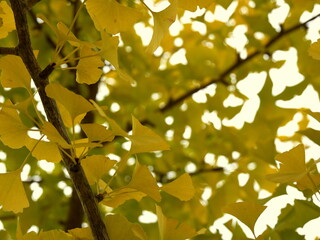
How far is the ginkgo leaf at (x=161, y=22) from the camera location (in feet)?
1.11

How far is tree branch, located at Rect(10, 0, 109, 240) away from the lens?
1.07 ft

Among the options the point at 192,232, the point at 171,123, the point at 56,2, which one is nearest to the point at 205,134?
the point at 171,123

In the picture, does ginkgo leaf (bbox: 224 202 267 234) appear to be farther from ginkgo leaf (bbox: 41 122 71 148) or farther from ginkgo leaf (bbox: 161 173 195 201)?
ginkgo leaf (bbox: 41 122 71 148)

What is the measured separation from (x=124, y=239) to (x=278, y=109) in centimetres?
44

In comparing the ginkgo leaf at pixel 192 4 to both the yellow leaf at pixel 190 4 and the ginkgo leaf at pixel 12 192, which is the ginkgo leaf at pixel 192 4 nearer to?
the yellow leaf at pixel 190 4

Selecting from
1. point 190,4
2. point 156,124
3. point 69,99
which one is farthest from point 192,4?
point 156,124

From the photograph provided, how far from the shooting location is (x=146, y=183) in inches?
13.5

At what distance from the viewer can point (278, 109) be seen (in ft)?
2.41

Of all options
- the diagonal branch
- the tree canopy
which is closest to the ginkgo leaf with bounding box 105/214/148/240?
the tree canopy

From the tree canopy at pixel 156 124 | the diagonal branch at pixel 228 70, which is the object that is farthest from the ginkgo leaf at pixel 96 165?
the diagonal branch at pixel 228 70

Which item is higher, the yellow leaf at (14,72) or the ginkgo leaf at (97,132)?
the yellow leaf at (14,72)

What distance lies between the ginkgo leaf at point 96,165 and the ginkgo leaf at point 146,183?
24 mm

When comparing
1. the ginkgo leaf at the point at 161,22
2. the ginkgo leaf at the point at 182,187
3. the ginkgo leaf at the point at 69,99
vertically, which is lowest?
the ginkgo leaf at the point at 182,187

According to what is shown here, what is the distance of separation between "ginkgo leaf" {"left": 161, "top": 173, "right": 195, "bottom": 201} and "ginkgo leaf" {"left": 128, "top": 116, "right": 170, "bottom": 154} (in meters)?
0.05
